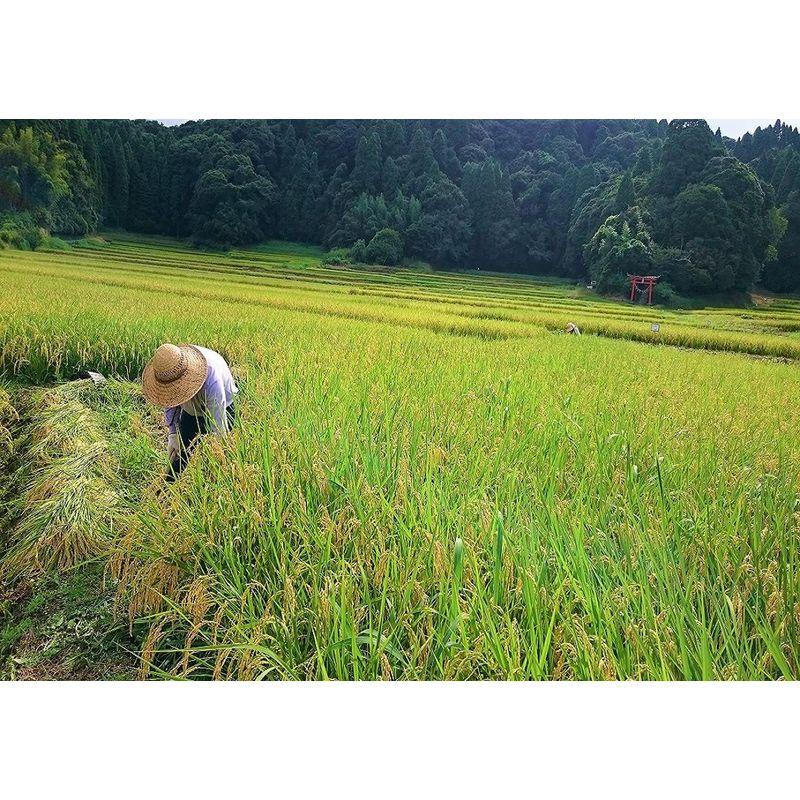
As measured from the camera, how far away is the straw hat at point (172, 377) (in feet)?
6.42

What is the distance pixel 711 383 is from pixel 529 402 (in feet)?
3.02

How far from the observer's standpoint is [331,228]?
334cm

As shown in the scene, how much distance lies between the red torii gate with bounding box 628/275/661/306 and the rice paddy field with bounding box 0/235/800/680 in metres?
0.08

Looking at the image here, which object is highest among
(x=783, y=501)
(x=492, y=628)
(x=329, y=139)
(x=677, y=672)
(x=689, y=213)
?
(x=329, y=139)

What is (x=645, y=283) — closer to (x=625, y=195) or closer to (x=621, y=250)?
(x=621, y=250)

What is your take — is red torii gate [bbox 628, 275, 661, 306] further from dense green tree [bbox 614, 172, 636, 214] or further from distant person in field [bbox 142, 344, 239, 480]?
distant person in field [bbox 142, 344, 239, 480]

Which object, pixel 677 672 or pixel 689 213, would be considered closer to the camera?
pixel 677 672

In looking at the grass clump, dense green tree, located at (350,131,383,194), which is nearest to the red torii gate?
dense green tree, located at (350,131,383,194)

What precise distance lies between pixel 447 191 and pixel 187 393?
2.17m

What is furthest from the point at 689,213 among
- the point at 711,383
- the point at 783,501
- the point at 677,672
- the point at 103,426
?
the point at 103,426

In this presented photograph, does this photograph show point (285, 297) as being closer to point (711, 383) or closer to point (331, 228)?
point (331, 228)

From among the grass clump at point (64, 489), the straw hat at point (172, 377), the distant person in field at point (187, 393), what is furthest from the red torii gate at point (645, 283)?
the grass clump at point (64, 489)

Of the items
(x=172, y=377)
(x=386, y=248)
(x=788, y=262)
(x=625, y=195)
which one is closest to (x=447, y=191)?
(x=386, y=248)
